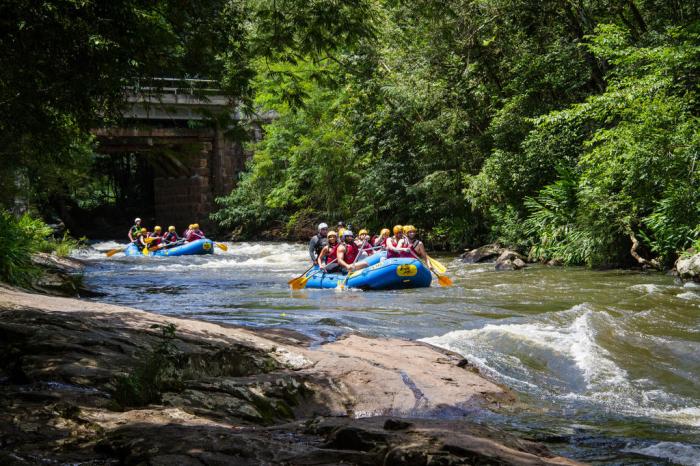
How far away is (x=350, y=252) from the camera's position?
15.9 metres

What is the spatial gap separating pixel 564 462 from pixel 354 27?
14.4 ft

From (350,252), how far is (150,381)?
11.4 meters

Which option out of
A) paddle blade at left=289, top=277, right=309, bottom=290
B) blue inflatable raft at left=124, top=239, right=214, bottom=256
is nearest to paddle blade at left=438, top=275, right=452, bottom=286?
paddle blade at left=289, top=277, right=309, bottom=290

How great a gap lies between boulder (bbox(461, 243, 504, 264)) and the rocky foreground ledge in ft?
43.4

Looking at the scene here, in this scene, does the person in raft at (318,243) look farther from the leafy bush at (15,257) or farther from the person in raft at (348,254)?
the leafy bush at (15,257)

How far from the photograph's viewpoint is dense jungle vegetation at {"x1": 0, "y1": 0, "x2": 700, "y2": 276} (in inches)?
239

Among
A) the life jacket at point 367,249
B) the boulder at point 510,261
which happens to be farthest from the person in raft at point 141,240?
the boulder at point 510,261

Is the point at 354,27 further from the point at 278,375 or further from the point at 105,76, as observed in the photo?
the point at 278,375

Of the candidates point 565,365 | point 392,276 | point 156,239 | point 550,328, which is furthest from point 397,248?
point 156,239

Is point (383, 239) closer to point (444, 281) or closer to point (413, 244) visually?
point (413, 244)

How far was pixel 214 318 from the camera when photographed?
10.0 metres

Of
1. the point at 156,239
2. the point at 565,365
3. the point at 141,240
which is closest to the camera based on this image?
the point at 565,365

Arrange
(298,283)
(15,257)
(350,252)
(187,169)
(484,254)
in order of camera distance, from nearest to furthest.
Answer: (15,257), (298,283), (350,252), (484,254), (187,169)

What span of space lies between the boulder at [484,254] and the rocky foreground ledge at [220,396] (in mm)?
13222
